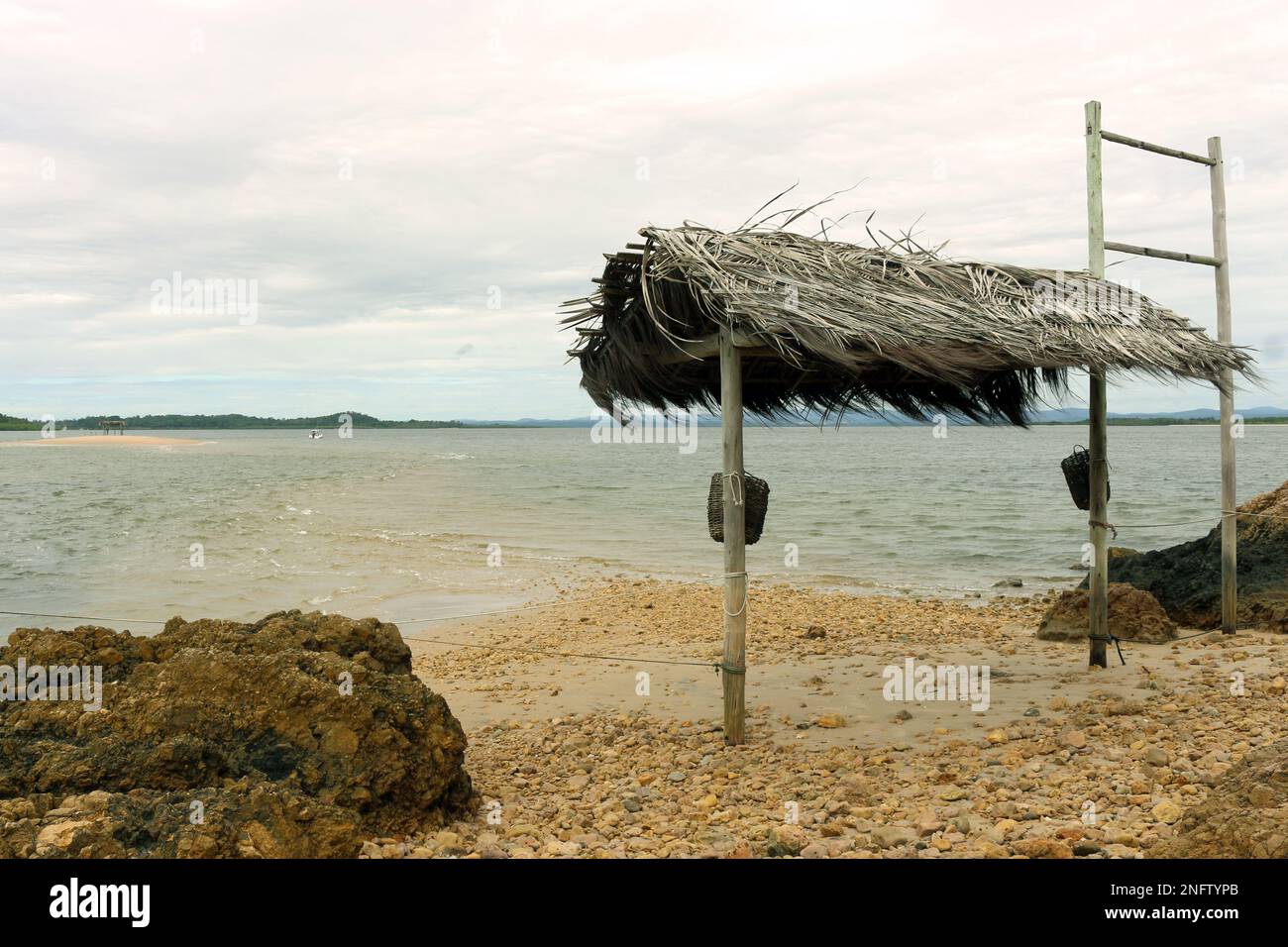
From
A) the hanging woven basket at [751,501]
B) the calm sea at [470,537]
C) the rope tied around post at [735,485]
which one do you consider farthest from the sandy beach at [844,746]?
the calm sea at [470,537]

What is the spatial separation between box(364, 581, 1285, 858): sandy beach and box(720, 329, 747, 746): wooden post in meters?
0.28

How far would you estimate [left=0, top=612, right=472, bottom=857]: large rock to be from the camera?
348cm

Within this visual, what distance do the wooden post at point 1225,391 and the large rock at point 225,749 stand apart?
670 centimetres

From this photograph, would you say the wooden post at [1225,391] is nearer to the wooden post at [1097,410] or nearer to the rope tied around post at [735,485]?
the wooden post at [1097,410]

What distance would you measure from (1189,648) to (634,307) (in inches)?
230

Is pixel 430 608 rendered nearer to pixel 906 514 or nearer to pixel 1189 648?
pixel 1189 648

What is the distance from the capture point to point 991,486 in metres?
36.0

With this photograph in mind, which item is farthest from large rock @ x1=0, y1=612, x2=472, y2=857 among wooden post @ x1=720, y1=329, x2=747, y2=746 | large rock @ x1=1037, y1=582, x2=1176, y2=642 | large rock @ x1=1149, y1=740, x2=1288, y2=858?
large rock @ x1=1037, y1=582, x2=1176, y2=642

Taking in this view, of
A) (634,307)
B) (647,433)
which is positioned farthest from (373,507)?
(634,307)

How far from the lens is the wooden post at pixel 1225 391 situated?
7.91 meters

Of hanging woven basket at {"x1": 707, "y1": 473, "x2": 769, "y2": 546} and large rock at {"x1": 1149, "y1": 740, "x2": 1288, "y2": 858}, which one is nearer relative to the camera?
large rock at {"x1": 1149, "y1": 740, "x2": 1288, "y2": 858}

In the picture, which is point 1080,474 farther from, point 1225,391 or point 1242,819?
point 1242,819

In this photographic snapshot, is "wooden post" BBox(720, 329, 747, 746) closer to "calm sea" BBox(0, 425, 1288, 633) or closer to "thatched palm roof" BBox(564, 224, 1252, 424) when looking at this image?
"thatched palm roof" BBox(564, 224, 1252, 424)

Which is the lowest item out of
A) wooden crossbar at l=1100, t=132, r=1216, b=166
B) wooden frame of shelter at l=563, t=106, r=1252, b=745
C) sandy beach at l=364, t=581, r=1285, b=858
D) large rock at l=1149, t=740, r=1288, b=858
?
sandy beach at l=364, t=581, r=1285, b=858
